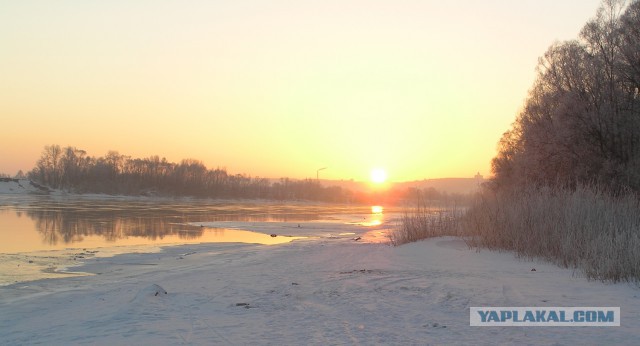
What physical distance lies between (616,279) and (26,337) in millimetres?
11001

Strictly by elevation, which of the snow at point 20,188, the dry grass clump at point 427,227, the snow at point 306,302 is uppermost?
the snow at point 20,188

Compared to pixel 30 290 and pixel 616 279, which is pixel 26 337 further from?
pixel 616 279

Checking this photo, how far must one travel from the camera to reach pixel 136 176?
125m

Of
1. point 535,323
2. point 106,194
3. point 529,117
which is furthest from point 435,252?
point 106,194

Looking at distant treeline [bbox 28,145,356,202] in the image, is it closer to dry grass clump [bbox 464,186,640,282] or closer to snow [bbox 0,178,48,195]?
snow [bbox 0,178,48,195]

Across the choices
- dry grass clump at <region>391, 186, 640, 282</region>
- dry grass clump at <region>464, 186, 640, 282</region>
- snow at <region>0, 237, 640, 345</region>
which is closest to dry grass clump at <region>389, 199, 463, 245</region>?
dry grass clump at <region>391, 186, 640, 282</region>

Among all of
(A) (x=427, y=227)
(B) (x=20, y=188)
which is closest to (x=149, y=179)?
(B) (x=20, y=188)
